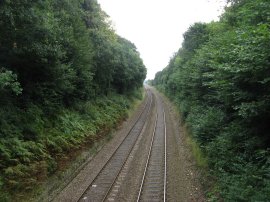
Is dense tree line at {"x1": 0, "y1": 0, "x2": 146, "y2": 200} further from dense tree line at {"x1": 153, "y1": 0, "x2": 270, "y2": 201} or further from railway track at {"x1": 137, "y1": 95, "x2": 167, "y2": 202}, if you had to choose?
dense tree line at {"x1": 153, "y1": 0, "x2": 270, "y2": 201}

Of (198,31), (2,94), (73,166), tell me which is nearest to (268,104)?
(73,166)

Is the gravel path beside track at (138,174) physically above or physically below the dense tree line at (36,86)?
below

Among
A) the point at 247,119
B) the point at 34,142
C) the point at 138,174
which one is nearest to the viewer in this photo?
the point at 247,119

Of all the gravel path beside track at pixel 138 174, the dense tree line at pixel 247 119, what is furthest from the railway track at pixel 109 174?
the dense tree line at pixel 247 119

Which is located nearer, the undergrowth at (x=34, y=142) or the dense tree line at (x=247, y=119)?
the dense tree line at (x=247, y=119)

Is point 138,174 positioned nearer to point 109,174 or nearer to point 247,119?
point 109,174

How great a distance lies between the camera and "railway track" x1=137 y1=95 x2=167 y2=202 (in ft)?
44.2

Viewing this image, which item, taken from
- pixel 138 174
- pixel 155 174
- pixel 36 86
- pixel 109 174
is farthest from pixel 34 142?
pixel 155 174

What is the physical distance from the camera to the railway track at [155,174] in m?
13.5

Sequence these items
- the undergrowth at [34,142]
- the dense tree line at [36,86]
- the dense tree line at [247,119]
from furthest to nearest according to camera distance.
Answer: the dense tree line at [36,86]
the undergrowth at [34,142]
the dense tree line at [247,119]

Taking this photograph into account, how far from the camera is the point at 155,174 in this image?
1630 centimetres

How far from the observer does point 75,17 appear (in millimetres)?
25203

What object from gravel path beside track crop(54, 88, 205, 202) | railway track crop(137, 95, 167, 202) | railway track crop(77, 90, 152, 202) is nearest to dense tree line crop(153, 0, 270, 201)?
gravel path beside track crop(54, 88, 205, 202)

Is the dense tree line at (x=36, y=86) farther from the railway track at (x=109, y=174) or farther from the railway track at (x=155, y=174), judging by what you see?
the railway track at (x=155, y=174)
